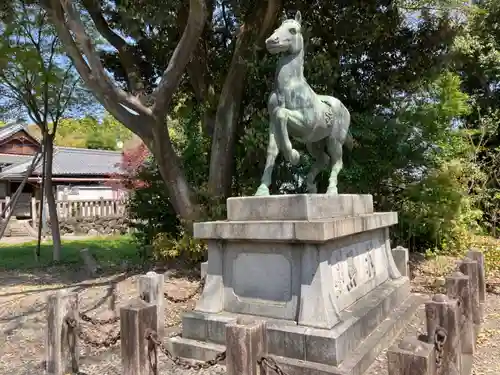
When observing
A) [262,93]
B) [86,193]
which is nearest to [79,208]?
[86,193]

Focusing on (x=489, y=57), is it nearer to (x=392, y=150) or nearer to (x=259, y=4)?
(x=392, y=150)

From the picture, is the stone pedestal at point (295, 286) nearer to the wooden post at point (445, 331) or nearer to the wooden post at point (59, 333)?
the wooden post at point (445, 331)

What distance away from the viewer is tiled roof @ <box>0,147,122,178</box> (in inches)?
927

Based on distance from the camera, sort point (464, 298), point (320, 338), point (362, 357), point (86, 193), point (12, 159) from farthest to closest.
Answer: point (12, 159) < point (86, 193) < point (464, 298) < point (362, 357) < point (320, 338)

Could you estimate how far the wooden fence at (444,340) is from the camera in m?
2.58

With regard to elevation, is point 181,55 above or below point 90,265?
above

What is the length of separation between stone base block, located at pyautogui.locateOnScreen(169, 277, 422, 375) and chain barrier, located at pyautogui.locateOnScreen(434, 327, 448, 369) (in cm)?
86

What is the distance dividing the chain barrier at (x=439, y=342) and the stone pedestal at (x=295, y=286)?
0.88 meters

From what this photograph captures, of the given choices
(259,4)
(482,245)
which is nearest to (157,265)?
(259,4)

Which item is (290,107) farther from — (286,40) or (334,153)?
(334,153)

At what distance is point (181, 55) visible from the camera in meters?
7.62

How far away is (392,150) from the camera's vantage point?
363 inches

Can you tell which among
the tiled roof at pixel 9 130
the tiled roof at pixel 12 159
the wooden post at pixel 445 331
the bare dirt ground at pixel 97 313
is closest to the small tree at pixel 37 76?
the bare dirt ground at pixel 97 313

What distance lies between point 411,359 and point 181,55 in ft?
21.2
